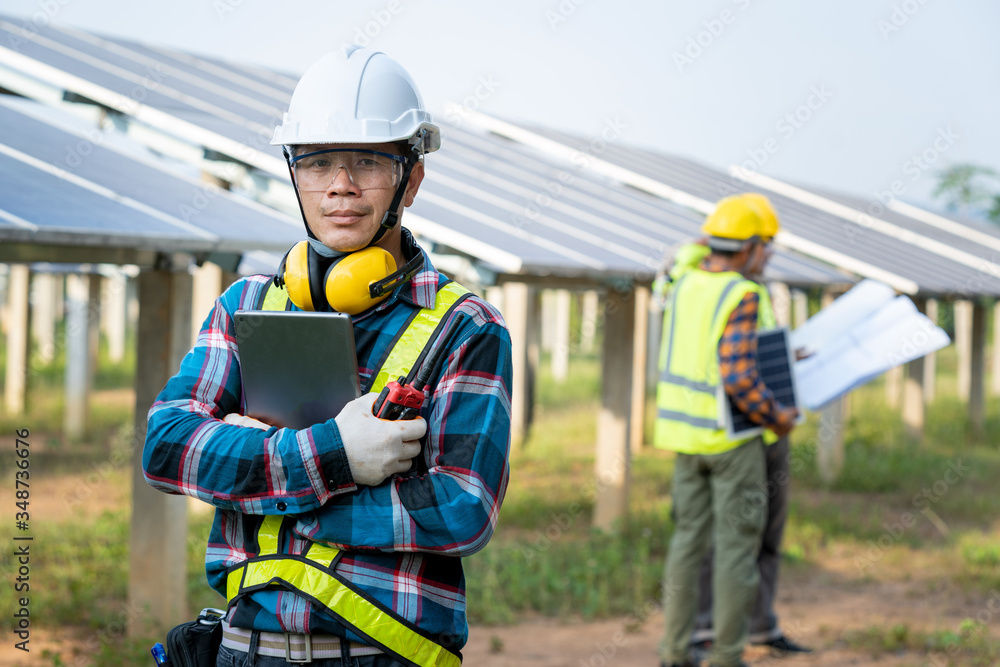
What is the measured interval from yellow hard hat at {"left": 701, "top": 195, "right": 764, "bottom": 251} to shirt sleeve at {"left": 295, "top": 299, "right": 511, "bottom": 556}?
10.1ft

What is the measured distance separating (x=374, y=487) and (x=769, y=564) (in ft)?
13.3

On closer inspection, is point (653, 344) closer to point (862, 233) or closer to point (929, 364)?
point (929, 364)

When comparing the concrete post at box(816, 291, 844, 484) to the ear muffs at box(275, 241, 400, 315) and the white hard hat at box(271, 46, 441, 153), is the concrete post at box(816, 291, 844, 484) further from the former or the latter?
the ear muffs at box(275, 241, 400, 315)

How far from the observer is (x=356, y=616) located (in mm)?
1597

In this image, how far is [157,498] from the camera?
477 cm

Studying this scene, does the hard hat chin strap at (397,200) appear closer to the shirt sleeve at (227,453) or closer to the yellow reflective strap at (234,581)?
the shirt sleeve at (227,453)

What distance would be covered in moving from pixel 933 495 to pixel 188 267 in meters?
8.01

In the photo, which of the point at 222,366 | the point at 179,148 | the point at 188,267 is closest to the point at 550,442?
the point at 179,148

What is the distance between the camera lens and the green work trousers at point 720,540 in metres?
4.45

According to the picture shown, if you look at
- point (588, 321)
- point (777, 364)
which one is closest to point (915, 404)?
point (777, 364)

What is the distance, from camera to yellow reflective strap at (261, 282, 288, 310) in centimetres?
182

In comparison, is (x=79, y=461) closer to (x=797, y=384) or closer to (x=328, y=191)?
(x=797, y=384)

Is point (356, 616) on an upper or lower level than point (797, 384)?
lower

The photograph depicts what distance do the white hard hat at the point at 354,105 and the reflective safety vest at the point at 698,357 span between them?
2.82m
